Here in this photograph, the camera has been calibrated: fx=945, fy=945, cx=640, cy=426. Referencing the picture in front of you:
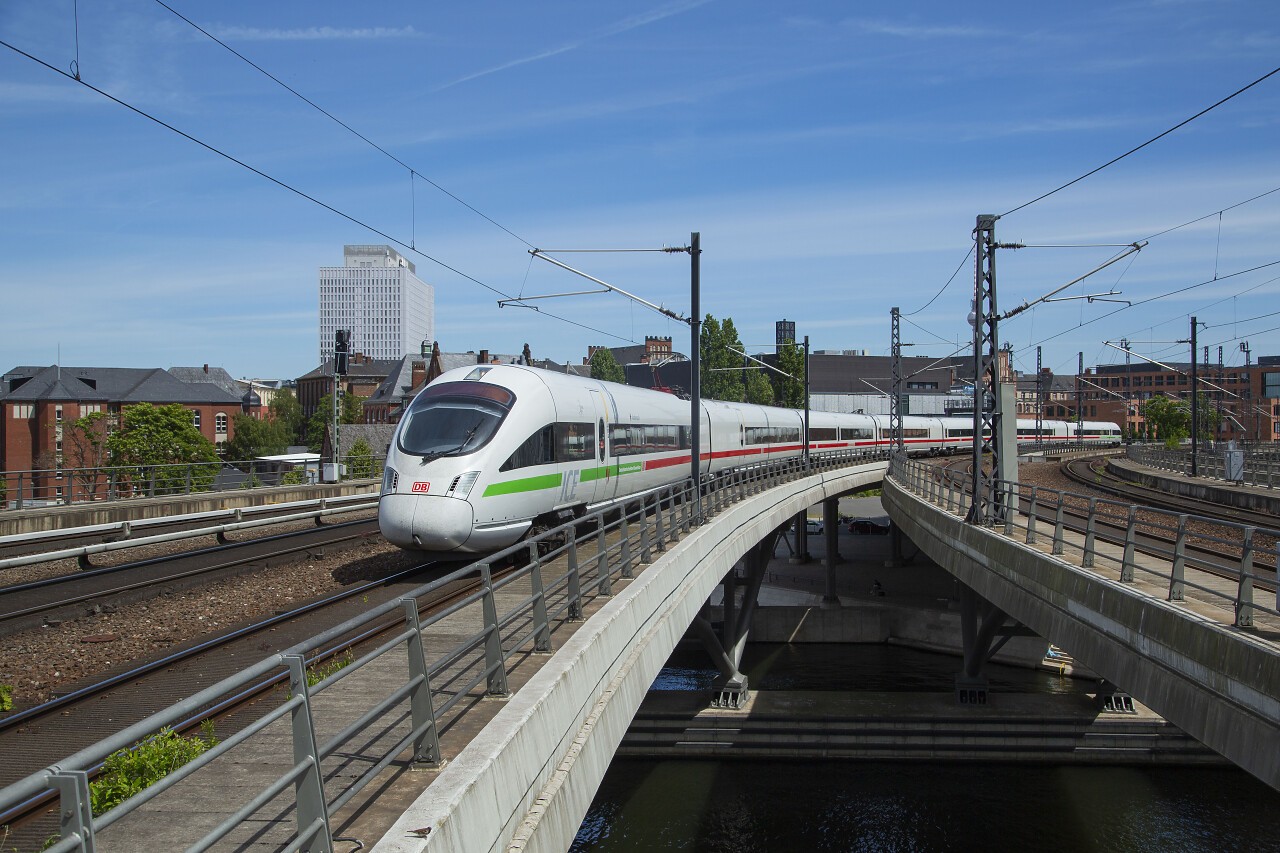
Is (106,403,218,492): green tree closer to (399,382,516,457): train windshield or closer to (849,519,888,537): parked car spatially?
(849,519,888,537): parked car

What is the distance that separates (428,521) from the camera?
537 inches

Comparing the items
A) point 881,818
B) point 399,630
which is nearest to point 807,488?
point 881,818

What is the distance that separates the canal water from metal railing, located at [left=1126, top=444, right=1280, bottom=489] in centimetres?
1441

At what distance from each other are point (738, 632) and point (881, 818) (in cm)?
862

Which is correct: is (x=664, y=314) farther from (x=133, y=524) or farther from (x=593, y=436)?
(x=133, y=524)

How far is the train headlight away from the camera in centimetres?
1374

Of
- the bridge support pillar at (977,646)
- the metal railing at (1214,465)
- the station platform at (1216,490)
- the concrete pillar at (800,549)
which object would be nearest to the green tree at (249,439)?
the concrete pillar at (800,549)

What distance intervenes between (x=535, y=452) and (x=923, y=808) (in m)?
15.3

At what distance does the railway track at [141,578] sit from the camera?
41.4ft

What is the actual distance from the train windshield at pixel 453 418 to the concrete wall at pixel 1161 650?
8884mm

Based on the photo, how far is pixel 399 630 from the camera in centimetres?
1058

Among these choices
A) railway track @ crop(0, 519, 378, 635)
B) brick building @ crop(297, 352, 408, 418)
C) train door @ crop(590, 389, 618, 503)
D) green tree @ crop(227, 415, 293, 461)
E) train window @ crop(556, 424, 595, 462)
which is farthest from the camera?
brick building @ crop(297, 352, 408, 418)

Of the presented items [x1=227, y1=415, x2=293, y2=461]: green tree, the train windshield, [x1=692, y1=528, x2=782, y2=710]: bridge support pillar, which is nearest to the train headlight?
the train windshield

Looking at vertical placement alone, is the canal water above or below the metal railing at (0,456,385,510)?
below
